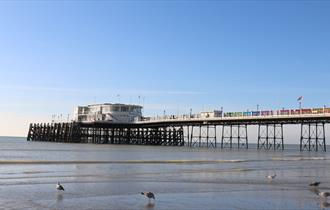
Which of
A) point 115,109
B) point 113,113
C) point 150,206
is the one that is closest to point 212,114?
point 113,113

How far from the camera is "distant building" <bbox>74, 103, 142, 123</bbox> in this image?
10469cm

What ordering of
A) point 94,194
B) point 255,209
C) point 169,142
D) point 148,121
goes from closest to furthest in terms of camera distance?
point 255,209 < point 94,194 < point 148,121 < point 169,142

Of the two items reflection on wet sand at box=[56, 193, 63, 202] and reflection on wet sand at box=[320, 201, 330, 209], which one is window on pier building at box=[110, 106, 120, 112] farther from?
reflection on wet sand at box=[320, 201, 330, 209]

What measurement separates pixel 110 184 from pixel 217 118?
195 feet

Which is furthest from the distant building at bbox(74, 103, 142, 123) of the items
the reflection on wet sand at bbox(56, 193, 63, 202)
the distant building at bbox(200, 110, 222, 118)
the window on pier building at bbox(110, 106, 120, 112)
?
the reflection on wet sand at bbox(56, 193, 63, 202)

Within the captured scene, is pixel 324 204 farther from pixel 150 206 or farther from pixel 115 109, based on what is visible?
pixel 115 109

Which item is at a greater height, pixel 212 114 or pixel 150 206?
pixel 212 114

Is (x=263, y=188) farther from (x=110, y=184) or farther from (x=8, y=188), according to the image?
(x=8, y=188)

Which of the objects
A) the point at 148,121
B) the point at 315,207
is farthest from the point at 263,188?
the point at 148,121

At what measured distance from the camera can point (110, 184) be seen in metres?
18.7

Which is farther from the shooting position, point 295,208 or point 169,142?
point 169,142

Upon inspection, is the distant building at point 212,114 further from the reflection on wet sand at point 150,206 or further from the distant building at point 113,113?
the reflection on wet sand at point 150,206

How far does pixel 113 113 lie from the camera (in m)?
105

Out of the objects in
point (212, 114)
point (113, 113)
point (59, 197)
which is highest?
point (113, 113)
